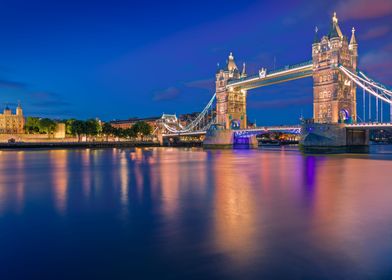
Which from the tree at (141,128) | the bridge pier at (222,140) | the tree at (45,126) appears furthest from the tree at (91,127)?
the bridge pier at (222,140)

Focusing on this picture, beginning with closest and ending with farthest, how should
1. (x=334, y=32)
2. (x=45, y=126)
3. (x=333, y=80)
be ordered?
(x=333, y=80)
(x=334, y=32)
(x=45, y=126)

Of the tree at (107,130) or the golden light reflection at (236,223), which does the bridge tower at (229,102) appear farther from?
the golden light reflection at (236,223)

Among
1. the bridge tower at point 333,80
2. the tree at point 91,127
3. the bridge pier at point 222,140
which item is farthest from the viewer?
the tree at point 91,127

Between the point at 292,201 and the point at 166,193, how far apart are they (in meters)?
4.20

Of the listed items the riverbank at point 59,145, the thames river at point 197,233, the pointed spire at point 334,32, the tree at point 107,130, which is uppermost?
the pointed spire at point 334,32

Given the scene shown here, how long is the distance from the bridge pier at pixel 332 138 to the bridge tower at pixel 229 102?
25040 mm

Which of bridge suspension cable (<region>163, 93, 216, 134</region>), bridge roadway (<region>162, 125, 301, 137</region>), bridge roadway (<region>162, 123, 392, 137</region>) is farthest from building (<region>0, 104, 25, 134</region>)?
bridge roadway (<region>162, 125, 301, 137</region>)

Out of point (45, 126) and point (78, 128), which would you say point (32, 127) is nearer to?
point (45, 126)

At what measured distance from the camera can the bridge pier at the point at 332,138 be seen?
37.0 meters

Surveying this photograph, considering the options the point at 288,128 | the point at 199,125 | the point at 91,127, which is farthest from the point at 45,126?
the point at 288,128

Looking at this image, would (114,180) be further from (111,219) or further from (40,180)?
(111,219)

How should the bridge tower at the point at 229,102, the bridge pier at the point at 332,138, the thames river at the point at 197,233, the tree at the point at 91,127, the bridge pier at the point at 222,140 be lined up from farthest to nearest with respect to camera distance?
the tree at the point at 91,127, the bridge tower at the point at 229,102, the bridge pier at the point at 222,140, the bridge pier at the point at 332,138, the thames river at the point at 197,233

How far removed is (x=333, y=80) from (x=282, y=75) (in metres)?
9.14

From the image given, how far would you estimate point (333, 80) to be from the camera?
40.5m
